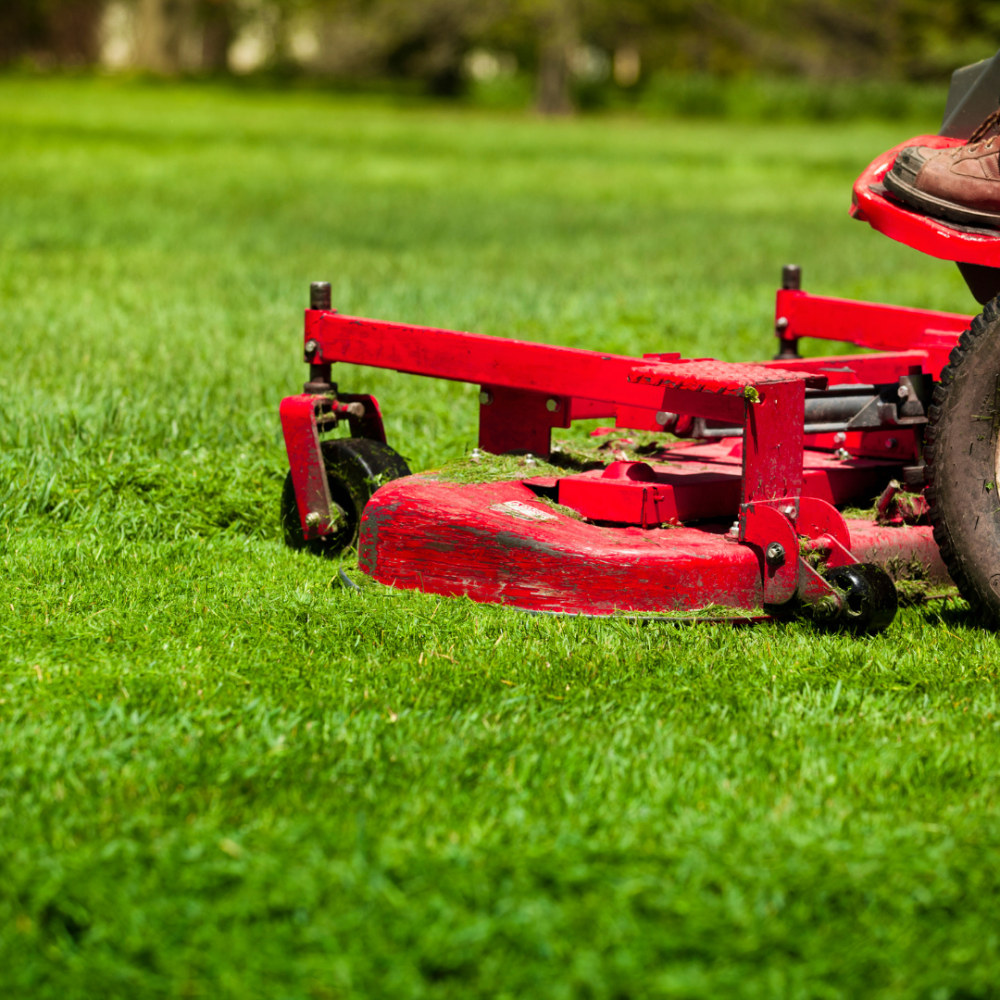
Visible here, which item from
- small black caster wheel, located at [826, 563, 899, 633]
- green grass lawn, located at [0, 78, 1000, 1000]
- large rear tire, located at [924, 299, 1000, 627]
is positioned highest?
large rear tire, located at [924, 299, 1000, 627]

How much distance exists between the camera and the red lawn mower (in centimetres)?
358

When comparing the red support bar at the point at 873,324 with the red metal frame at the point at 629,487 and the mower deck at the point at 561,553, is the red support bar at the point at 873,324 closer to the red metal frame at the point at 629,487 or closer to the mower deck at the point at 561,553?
the red metal frame at the point at 629,487

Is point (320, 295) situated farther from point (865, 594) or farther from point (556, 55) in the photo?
point (556, 55)

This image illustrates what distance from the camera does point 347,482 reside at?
14.7 ft

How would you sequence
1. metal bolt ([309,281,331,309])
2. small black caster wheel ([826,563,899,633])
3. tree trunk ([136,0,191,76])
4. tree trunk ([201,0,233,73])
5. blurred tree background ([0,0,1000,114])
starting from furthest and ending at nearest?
tree trunk ([201,0,233,73]), tree trunk ([136,0,191,76]), blurred tree background ([0,0,1000,114]), metal bolt ([309,281,331,309]), small black caster wheel ([826,563,899,633])

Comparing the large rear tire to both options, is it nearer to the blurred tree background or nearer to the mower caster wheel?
the mower caster wheel

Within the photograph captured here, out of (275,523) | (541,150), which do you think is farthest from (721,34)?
(275,523)

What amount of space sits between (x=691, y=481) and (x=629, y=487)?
0.26 meters

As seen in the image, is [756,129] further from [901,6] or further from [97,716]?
[97,716]

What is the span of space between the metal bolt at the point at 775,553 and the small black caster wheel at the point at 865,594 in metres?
0.12

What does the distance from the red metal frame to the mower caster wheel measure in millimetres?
84

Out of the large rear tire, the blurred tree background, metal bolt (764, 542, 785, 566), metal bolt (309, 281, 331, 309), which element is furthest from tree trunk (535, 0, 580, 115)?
metal bolt (764, 542, 785, 566)

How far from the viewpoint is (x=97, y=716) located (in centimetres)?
300

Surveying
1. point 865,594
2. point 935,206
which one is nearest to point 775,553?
point 865,594
